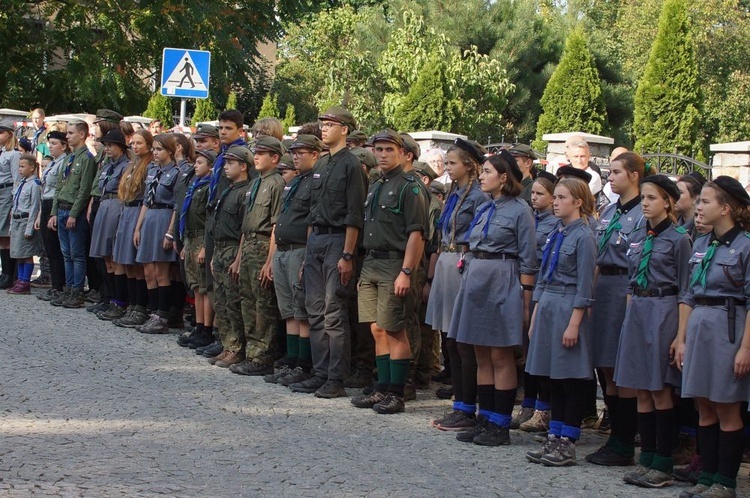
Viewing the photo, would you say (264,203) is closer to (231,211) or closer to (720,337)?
(231,211)

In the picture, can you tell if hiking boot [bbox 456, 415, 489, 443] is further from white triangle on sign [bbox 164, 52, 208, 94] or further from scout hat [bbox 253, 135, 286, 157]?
white triangle on sign [bbox 164, 52, 208, 94]

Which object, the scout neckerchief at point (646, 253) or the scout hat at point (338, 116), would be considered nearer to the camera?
the scout neckerchief at point (646, 253)

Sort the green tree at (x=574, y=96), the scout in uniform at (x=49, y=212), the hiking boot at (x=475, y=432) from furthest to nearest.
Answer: the green tree at (x=574, y=96) → the scout in uniform at (x=49, y=212) → the hiking boot at (x=475, y=432)

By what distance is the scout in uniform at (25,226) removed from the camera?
15.1m

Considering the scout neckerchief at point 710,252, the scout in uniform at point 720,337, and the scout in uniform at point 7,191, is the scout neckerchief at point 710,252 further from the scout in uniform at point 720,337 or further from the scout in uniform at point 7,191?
the scout in uniform at point 7,191

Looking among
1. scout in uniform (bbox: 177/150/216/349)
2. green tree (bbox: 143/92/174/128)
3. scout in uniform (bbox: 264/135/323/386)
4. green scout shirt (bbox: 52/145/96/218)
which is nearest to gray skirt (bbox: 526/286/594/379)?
scout in uniform (bbox: 264/135/323/386)

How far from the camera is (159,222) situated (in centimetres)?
1263

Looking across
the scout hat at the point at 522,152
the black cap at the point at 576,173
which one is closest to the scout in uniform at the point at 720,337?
the black cap at the point at 576,173

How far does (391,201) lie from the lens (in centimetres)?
911

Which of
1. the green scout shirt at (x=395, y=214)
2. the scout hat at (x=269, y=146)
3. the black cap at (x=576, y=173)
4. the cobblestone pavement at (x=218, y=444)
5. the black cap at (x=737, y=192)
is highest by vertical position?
the scout hat at (x=269, y=146)

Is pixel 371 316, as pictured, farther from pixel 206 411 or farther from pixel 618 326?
pixel 618 326

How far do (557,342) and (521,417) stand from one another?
1.46 meters

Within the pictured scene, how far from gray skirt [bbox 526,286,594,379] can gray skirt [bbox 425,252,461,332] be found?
120 centimetres

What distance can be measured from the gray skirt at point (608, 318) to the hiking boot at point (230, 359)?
13.9 ft
